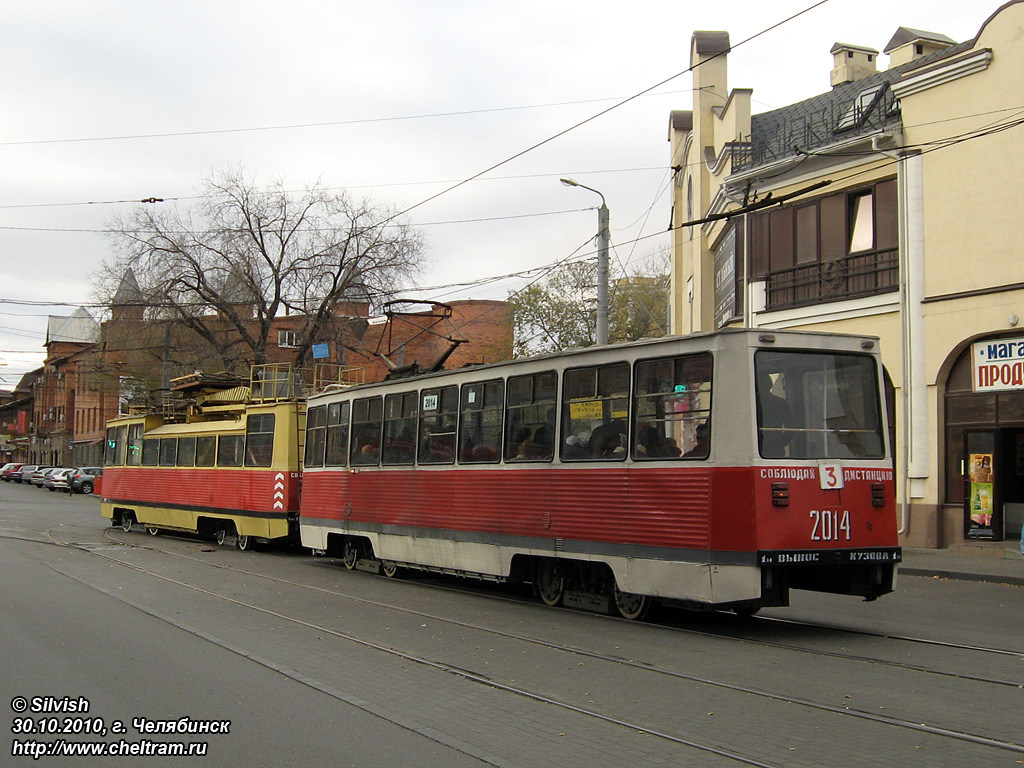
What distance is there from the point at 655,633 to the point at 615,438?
2.07 metres

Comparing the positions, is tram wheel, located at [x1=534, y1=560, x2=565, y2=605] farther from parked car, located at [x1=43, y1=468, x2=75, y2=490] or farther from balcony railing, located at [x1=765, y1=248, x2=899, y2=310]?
parked car, located at [x1=43, y1=468, x2=75, y2=490]

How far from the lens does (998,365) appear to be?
1884cm

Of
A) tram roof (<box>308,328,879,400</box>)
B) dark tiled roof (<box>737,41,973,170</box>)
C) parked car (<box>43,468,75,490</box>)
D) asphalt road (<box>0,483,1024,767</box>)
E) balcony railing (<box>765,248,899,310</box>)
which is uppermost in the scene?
dark tiled roof (<box>737,41,973,170</box>)

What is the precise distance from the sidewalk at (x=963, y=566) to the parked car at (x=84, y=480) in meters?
47.2

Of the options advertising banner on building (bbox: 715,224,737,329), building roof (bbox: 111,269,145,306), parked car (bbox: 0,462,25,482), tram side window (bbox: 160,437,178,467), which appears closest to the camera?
advertising banner on building (bbox: 715,224,737,329)

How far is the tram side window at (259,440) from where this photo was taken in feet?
69.0

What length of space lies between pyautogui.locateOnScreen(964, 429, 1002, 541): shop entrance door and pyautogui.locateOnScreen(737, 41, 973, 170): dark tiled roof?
655 centimetres

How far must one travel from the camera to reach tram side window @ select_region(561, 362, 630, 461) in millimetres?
10891

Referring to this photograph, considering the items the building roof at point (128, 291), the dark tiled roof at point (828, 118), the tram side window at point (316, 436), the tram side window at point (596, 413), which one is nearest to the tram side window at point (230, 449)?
the tram side window at point (316, 436)

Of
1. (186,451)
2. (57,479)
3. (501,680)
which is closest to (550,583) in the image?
(501,680)

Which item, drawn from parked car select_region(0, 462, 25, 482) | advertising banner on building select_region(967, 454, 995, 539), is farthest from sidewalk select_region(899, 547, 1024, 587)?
parked car select_region(0, 462, 25, 482)

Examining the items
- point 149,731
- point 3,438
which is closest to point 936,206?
point 149,731

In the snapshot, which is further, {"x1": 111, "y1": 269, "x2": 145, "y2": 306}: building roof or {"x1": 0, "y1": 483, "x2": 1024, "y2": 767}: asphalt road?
{"x1": 111, "y1": 269, "x2": 145, "y2": 306}: building roof

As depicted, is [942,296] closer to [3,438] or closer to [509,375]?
[509,375]
